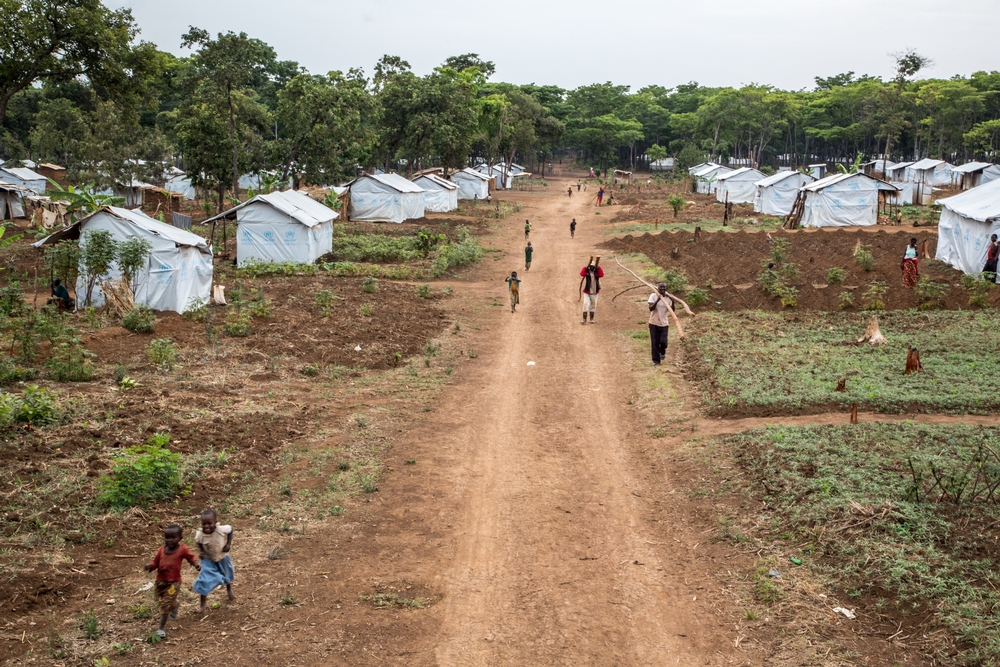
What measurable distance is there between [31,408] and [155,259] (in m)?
9.06

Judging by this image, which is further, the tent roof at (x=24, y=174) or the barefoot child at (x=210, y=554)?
the tent roof at (x=24, y=174)

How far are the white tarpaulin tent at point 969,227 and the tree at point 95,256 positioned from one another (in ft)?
74.7

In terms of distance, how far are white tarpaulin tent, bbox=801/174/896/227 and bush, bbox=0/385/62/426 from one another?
3781 cm

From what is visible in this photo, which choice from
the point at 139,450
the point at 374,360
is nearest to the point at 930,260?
the point at 374,360

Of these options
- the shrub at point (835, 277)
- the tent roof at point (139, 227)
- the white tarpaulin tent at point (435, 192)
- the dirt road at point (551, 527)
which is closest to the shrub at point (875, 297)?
the shrub at point (835, 277)

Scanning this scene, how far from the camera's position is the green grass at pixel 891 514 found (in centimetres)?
669

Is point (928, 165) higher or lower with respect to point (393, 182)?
higher

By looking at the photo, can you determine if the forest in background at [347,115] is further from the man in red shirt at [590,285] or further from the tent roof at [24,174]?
the man in red shirt at [590,285]

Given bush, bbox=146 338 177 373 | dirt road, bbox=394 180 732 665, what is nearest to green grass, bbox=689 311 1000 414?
dirt road, bbox=394 180 732 665

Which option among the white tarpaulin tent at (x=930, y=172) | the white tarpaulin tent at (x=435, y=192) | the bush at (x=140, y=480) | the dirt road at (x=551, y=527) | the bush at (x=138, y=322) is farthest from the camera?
the white tarpaulin tent at (x=930, y=172)

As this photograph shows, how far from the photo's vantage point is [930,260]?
88.5 feet

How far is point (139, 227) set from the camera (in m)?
19.0

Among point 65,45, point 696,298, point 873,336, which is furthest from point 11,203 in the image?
point 873,336

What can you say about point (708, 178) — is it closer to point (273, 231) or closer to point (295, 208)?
point (295, 208)
